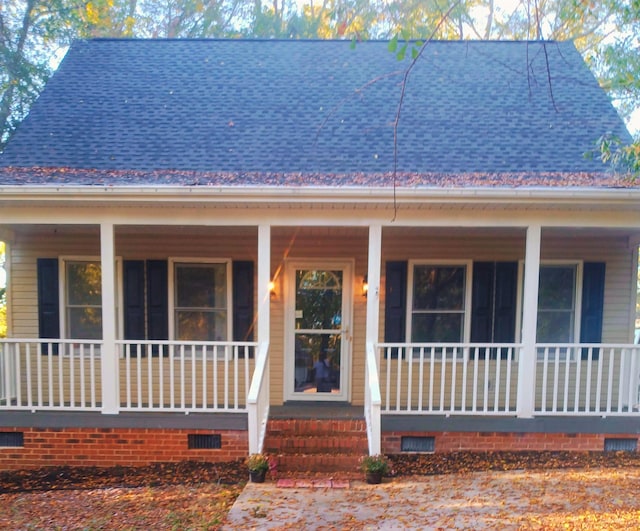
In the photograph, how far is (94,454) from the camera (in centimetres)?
520

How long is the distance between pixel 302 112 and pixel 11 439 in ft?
19.2

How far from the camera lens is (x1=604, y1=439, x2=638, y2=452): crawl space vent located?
17.2 feet

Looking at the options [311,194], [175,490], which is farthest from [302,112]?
[175,490]

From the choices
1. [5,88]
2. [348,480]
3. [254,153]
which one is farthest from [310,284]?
[5,88]

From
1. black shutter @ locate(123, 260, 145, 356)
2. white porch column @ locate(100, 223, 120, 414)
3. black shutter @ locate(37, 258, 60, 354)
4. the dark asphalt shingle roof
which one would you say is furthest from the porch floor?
black shutter @ locate(37, 258, 60, 354)

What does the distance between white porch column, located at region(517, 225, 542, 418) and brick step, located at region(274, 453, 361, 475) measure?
6.59 ft

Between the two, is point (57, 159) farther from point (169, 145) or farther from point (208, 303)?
point (208, 303)

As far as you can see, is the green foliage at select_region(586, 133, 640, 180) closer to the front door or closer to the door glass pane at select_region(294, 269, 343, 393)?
the front door

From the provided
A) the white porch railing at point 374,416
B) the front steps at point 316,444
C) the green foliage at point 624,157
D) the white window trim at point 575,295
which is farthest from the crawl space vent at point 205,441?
the green foliage at point 624,157

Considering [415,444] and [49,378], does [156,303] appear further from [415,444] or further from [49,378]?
[415,444]

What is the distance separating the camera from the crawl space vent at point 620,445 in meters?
5.25

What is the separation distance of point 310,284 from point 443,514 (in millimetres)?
3377

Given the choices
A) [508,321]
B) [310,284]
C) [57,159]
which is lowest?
[508,321]

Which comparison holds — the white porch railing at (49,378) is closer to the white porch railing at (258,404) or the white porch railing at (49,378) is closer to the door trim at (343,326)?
the white porch railing at (258,404)
